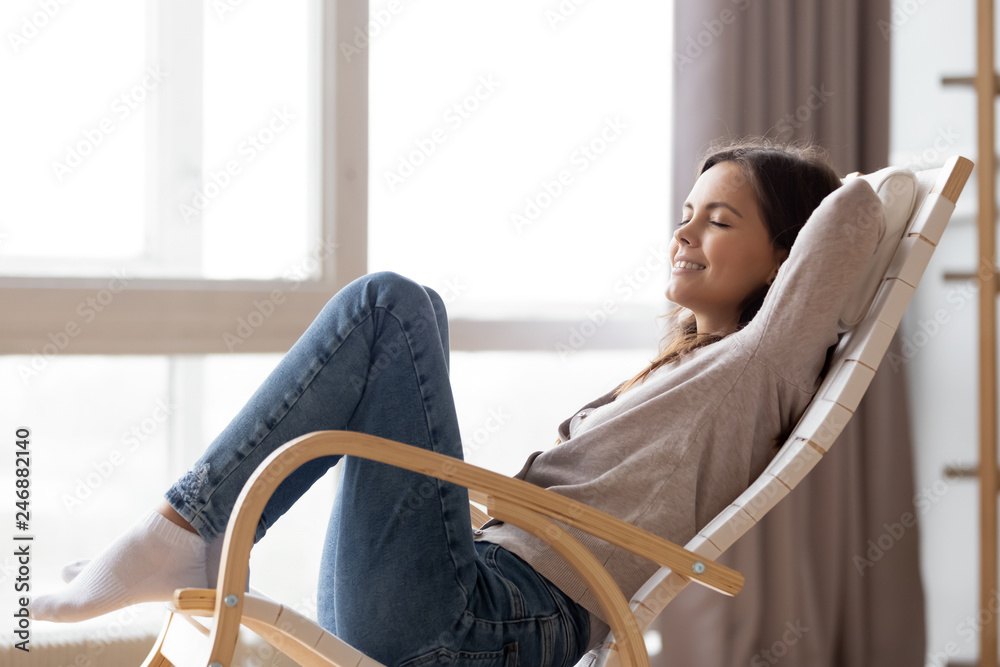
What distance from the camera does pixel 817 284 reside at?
118cm

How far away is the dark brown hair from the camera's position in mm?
1410

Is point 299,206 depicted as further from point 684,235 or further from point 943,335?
point 943,335

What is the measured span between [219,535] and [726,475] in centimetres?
64

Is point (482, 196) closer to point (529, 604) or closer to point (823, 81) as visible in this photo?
point (823, 81)

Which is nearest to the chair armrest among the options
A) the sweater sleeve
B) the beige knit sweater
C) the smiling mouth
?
the beige knit sweater

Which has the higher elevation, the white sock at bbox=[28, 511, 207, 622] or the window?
the window

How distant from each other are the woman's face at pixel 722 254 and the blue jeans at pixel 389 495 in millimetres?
510

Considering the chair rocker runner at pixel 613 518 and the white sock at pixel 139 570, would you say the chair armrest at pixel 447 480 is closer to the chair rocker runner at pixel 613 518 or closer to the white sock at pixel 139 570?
the chair rocker runner at pixel 613 518

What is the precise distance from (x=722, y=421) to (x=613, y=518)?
24 centimetres

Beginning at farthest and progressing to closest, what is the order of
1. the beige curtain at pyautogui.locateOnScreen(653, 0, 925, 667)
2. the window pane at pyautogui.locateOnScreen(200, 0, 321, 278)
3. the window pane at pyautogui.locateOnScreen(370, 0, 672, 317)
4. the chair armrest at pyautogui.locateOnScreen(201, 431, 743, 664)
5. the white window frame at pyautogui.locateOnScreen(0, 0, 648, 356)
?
1. the beige curtain at pyautogui.locateOnScreen(653, 0, 925, 667)
2. the window pane at pyautogui.locateOnScreen(370, 0, 672, 317)
3. the window pane at pyautogui.locateOnScreen(200, 0, 321, 278)
4. the white window frame at pyautogui.locateOnScreen(0, 0, 648, 356)
5. the chair armrest at pyautogui.locateOnScreen(201, 431, 743, 664)

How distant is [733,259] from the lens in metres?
1.40

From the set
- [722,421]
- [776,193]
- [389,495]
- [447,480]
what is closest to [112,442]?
[389,495]

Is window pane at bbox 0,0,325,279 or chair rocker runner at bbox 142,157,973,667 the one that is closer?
chair rocker runner at bbox 142,157,973,667

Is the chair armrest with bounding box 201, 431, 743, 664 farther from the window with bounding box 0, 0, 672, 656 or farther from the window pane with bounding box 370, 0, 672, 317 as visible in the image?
the window pane with bounding box 370, 0, 672, 317
